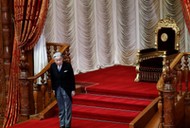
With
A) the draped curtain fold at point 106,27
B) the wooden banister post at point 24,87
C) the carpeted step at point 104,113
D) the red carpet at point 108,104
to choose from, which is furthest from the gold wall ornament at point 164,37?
the wooden banister post at point 24,87

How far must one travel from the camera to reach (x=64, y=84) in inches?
286

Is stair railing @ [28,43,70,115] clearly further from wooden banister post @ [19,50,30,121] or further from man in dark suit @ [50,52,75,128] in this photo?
man in dark suit @ [50,52,75,128]

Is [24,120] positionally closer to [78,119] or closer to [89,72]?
[78,119]

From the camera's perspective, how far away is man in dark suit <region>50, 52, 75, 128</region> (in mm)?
7211

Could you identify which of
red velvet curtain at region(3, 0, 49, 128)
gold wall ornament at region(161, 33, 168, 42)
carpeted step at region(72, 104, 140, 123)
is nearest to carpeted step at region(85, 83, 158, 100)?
carpeted step at region(72, 104, 140, 123)

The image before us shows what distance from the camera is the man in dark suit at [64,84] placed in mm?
7211

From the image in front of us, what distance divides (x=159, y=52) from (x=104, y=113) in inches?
88.7

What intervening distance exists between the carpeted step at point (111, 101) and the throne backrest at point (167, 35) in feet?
7.23

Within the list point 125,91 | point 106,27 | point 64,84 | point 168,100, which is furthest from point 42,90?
point 106,27

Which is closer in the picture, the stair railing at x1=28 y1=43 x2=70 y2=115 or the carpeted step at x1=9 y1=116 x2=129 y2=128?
the carpeted step at x1=9 y1=116 x2=129 y2=128

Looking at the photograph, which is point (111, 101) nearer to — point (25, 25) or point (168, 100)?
point (168, 100)

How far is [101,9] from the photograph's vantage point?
37.0 ft

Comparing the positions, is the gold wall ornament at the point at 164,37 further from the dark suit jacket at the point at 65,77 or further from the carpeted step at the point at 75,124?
the dark suit jacket at the point at 65,77

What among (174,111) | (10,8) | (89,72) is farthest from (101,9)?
(174,111)
